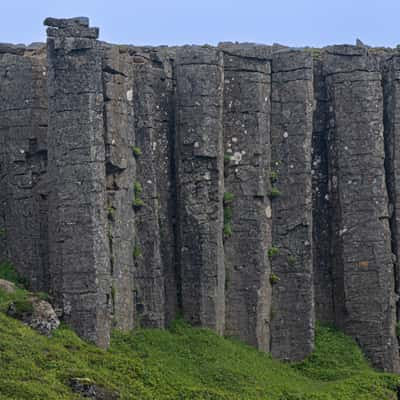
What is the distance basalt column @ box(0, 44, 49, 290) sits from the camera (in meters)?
37.2

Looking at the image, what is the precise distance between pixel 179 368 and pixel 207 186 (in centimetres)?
467

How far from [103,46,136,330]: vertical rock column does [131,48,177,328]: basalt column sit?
0.31m

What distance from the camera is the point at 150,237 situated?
123 feet

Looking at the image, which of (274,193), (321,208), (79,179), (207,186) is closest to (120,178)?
(79,179)

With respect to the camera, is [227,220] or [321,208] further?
[321,208]

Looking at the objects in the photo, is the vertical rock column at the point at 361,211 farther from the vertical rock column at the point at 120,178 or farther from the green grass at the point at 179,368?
the vertical rock column at the point at 120,178

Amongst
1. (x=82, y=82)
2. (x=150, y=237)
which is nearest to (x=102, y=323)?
(x=150, y=237)

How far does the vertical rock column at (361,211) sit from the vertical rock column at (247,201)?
1.97 meters

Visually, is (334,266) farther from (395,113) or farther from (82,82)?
(82,82)

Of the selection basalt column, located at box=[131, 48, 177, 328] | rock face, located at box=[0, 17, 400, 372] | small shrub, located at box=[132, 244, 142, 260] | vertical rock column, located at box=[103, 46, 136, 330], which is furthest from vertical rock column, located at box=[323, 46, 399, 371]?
vertical rock column, located at box=[103, 46, 136, 330]

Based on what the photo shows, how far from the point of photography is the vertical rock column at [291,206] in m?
39.3

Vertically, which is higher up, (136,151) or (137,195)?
(136,151)

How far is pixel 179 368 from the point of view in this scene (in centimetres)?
3578

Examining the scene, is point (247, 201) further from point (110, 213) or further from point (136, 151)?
point (110, 213)
